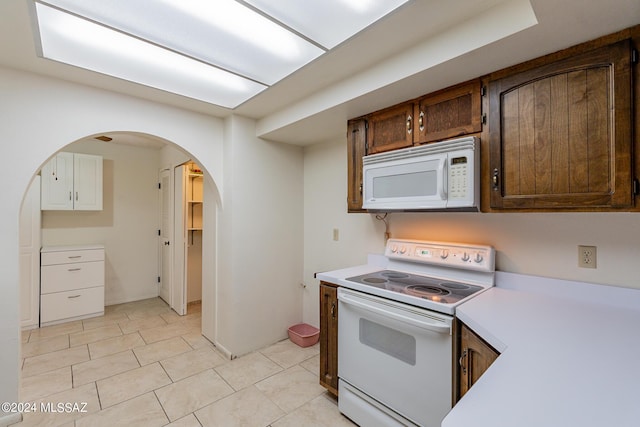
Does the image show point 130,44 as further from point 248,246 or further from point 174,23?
point 248,246

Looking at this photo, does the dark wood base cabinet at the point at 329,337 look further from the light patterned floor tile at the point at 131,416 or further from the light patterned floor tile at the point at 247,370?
the light patterned floor tile at the point at 131,416

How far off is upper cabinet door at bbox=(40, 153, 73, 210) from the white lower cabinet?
546mm

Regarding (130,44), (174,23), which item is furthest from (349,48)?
(130,44)

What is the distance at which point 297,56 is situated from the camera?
5.71 feet

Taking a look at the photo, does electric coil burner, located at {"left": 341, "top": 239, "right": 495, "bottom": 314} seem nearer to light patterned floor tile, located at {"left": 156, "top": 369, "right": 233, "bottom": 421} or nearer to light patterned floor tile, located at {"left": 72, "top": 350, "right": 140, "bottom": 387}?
light patterned floor tile, located at {"left": 156, "top": 369, "right": 233, "bottom": 421}

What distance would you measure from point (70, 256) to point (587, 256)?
495cm

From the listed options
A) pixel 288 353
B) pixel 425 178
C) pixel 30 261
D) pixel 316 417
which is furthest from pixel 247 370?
pixel 30 261

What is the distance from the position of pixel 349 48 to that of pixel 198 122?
5.38 feet

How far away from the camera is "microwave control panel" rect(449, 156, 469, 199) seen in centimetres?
162

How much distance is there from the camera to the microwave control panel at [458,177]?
162 cm

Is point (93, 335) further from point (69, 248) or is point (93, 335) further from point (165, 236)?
point (165, 236)

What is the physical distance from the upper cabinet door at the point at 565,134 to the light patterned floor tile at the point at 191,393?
2301mm

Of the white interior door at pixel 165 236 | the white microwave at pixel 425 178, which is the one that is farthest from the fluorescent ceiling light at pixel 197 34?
the white interior door at pixel 165 236

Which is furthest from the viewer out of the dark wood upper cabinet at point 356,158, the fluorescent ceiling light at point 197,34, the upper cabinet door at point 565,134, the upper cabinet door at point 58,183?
the upper cabinet door at point 58,183
